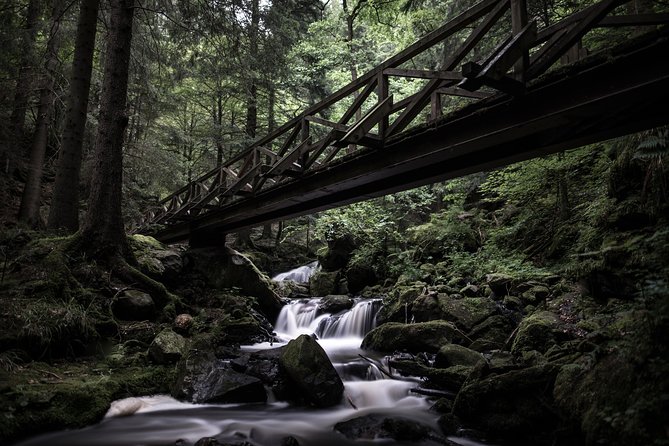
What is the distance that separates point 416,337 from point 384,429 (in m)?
3.21

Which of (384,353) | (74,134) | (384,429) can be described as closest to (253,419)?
(384,429)

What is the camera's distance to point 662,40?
3.63 metres

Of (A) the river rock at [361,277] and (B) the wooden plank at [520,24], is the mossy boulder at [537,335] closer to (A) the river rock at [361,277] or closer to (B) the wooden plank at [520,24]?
(B) the wooden plank at [520,24]

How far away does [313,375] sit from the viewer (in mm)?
6312

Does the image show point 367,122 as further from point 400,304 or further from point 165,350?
point 400,304

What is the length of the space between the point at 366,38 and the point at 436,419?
15.7m

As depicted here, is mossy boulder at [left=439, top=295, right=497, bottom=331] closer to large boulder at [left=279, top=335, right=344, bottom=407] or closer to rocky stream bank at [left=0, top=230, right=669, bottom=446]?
rocky stream bank at [left=0, top=230, right=669, bottom=446]

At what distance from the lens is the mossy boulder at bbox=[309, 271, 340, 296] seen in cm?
1489

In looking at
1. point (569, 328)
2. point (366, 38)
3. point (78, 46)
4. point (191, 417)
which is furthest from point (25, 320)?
point (366, 38)

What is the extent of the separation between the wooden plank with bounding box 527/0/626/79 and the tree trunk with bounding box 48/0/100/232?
981 cm

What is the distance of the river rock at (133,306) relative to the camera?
7676 mm

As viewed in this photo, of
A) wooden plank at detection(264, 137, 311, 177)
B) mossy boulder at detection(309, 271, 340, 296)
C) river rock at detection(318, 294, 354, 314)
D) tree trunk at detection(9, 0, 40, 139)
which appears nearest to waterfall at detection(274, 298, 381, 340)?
river rock at detection(318, 294, 354, 314)

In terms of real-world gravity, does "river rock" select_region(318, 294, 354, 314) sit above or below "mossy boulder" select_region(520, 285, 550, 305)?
below

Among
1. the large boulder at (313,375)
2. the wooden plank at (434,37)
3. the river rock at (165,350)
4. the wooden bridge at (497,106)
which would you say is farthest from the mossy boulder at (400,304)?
the wooden plank at (434,37)
